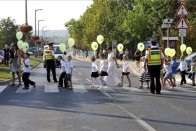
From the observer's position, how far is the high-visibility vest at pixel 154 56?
16.5 m

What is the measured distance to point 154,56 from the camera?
1652 centimetres

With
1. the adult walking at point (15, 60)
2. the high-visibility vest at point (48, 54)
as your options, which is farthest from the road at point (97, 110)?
the high-visibility vest at point (48, 54)

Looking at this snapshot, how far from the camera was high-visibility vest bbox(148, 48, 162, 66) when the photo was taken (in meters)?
16.5

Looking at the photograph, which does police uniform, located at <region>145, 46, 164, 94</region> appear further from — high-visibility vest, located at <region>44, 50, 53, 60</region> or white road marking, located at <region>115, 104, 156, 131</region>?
high-visibility vest, located at <region>44, 50, 53, 60</region>

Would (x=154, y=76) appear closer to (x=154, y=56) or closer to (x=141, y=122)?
(x=154, y=56)

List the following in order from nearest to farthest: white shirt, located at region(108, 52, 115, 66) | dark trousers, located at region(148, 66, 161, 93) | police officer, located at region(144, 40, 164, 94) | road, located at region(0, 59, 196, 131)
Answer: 1. road, located at region(0, 59, 196, 131)
2. dark trousers, located at region(148, 66, 161, 93)
3. police officer, located at region(144, 40, 164, 94)
4. white shirt, located at region(108, 52, 115, 66)

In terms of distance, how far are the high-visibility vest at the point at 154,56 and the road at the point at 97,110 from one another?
3.77 ft

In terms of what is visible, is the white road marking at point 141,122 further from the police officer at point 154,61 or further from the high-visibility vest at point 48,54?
the high-visibility vest at point 48,54

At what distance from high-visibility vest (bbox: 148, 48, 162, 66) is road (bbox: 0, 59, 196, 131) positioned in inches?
45.3

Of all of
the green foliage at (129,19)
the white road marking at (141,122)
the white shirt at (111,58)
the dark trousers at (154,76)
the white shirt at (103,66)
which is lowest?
the white road marking at (141,122)

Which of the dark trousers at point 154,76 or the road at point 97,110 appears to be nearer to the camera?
the road at point 97,110

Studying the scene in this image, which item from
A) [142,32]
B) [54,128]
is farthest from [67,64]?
[142,32]

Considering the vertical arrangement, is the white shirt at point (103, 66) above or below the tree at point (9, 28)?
below

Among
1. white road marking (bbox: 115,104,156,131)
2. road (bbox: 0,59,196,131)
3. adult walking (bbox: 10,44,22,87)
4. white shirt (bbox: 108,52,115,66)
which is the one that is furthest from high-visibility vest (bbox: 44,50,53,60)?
white road marking (bbox: 115,104,156,131)
